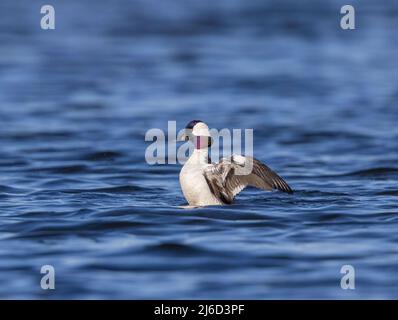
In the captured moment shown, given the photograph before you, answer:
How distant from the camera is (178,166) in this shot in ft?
49.3

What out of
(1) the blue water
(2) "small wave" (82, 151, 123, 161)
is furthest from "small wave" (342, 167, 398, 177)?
(2) "small wave" (82, 151, 123, 161)

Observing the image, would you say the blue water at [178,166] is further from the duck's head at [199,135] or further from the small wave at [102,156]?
the duck's head at [199,135]

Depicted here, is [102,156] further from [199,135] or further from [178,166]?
[199,135]

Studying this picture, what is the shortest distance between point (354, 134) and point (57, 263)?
31.0 feet

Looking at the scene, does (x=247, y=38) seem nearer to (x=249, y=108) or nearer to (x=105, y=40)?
(x=105, y=40)

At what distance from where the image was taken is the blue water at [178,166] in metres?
9.31

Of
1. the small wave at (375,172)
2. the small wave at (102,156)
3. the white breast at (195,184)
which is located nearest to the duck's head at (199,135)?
the white breast at (195,184)

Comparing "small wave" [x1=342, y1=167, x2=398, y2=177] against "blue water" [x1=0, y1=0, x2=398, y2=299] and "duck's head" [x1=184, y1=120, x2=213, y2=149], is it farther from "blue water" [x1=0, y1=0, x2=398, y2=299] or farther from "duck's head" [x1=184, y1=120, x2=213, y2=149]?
"duck's head" [x1=184, y1=120, x2=213, y2=149]

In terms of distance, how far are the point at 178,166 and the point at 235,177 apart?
12.8ft

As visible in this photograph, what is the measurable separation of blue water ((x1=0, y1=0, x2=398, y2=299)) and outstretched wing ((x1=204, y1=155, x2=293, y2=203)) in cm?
24

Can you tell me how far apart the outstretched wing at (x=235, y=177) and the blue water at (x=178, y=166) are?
24 cm

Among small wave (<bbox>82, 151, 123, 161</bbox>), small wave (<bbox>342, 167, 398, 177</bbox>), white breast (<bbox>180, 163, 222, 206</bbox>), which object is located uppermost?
small wave (<bbox>82, 151, 123, 161</bbox>)

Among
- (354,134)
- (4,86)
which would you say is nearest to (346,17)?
(4,86)

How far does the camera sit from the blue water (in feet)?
30.6
